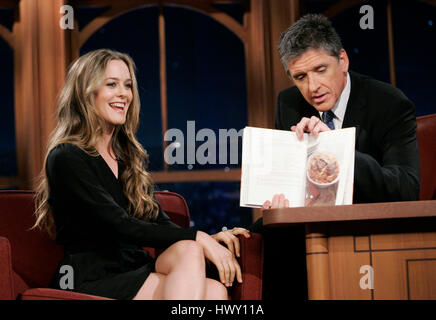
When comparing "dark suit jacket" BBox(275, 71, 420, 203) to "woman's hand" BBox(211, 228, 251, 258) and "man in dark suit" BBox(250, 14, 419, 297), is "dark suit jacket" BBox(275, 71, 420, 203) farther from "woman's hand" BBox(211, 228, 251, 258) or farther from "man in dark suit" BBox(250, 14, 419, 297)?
"woman's hand" BBox(211, 228, 251, 258)

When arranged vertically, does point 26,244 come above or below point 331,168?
below

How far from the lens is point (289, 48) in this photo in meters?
2.27

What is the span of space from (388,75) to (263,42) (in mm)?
804

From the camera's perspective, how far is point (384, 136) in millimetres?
2217

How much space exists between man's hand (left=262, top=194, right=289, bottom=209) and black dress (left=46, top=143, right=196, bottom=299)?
0.30 m

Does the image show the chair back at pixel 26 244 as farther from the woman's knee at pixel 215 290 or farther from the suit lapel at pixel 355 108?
the suit lapel at pixel 355 108

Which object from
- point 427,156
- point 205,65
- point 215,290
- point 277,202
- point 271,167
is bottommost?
point 215,290

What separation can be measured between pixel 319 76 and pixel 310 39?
0.15 m

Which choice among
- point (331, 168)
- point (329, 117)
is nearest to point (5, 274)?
point (331, 168)

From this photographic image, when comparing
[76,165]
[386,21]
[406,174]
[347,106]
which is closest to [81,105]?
[76,165]

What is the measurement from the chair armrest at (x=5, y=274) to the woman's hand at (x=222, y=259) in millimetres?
593

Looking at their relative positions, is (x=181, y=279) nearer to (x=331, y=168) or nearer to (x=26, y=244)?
(x=331, y=168)

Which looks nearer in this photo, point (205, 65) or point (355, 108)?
point (355, 108)

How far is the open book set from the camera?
1.76m
